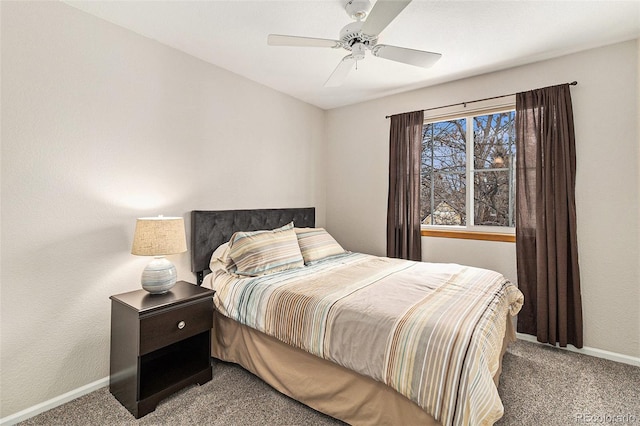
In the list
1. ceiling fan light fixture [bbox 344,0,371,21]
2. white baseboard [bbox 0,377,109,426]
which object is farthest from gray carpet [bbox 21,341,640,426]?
ceiling fan light fixture [bbox 344,0,371,21]

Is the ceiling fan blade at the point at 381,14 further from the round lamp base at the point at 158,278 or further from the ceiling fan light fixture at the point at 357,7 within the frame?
the round lamp base at the point at 158,278

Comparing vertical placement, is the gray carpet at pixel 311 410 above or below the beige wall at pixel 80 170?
below

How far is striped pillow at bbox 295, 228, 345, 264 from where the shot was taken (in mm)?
2956

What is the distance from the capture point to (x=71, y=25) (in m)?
2.01

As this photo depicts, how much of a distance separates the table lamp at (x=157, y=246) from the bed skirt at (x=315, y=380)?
22.1 inches

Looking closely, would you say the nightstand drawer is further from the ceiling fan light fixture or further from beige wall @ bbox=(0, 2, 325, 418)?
the ceiling fan light fixture

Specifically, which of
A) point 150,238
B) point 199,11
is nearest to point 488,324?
point 150,238

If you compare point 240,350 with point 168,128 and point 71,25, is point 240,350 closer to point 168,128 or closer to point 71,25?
point 168,128

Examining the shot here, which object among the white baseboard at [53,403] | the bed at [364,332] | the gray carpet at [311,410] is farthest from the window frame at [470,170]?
the white baseboard at [53,403]

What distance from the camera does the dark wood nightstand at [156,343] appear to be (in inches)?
72.7

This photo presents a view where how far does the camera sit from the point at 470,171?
324cm

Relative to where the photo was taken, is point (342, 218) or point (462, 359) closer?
point (462, 359)

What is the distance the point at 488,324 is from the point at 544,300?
152 centimetres

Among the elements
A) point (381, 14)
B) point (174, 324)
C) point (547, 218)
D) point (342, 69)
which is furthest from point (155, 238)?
point (547, 218)
